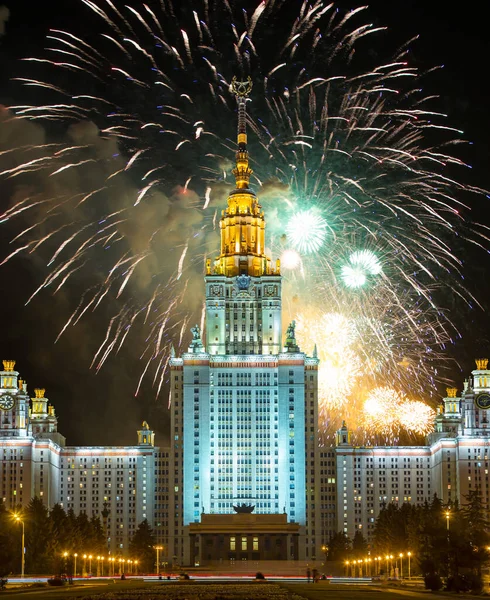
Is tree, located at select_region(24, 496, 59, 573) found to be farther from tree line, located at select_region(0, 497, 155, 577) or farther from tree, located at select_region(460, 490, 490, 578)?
tree, located at select_region(460, 490, 490, 578)

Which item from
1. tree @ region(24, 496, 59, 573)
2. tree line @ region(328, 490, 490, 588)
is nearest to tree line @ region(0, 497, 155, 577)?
tree @ region(24, 496, 59, 573)

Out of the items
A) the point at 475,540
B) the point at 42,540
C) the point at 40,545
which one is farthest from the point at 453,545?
the point at 42,540

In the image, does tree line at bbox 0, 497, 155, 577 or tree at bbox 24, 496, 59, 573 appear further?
tree at bbox 24, 496, 59, 573

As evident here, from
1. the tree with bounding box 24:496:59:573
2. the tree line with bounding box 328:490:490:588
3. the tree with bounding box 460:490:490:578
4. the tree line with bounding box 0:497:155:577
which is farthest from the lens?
the tree with bounding box 24:496:59:573

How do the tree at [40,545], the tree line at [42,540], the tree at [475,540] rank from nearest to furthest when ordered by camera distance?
the tree at [475,540], the tree line at [42,540], the tree at [40,545]

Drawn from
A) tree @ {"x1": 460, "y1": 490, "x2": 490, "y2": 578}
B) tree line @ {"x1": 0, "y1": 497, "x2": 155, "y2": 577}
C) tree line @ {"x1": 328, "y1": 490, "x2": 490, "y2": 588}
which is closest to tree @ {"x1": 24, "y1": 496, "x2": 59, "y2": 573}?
tree line @ {"x1": 0, "y1": 497, "x2": 155, "y2": 577}

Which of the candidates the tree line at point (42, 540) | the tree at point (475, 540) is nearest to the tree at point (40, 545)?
the tree line at point (42, 540)

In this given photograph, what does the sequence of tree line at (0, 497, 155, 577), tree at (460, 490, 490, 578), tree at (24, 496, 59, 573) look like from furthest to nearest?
tree at (24, 496, 59, 573) < tree line at (0, 497, 155, 577) < tree at (460, 490, 490, 578)

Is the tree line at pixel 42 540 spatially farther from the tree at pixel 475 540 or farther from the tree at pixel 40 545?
the tree at pixel 475 540

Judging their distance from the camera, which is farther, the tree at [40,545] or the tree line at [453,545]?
the tree at [40,545]

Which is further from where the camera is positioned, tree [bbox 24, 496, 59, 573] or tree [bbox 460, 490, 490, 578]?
tree [bbox 24, 496, 59, 573]

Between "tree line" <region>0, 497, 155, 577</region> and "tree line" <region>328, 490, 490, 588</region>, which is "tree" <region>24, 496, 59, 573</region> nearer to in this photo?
"tree line" <region>0, 497, 155, 577</region>

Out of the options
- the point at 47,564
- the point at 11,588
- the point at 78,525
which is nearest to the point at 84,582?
the point at 47,564

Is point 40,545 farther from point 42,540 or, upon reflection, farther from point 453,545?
point 453,545
